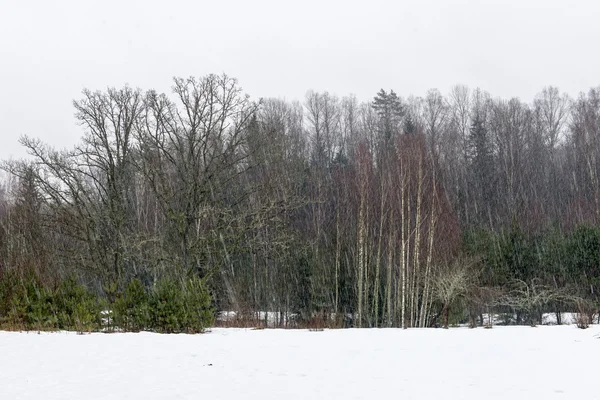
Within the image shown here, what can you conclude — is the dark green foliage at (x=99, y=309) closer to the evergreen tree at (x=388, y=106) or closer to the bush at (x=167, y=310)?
the bush at (x=167, y=310)

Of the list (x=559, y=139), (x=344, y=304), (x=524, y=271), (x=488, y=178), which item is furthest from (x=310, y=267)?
(x=559, y=139)

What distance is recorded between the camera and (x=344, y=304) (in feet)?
85.6

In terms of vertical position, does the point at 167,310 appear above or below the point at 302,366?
above

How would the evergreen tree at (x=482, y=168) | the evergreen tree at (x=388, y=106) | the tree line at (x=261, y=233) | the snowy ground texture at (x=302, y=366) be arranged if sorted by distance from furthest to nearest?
the evergreen tree at (x=388, y=106)
the evergreen tree at (x=482, y=168)
the tree line at (x=261, y=233)
the snowy ground texture at (x=302, y=366)

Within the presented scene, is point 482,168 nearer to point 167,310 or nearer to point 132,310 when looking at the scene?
point 167,310

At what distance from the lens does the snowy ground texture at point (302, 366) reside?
23.4 feet

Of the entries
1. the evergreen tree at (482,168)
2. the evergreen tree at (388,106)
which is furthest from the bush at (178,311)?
the evergreen tree at (388,106)

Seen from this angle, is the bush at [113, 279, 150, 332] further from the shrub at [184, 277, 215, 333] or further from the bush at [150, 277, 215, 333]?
the shrub at [184, 277, 215, 333]

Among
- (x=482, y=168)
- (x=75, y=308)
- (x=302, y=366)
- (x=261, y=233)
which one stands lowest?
(x=302, y=366)

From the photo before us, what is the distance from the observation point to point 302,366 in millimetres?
9094

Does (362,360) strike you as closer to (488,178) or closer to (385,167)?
(385,167)

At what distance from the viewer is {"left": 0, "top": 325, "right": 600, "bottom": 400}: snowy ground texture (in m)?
7.13

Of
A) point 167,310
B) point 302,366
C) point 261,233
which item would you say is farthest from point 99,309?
point 261,233

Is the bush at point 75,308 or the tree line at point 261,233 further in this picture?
the tree line at point 261,233
